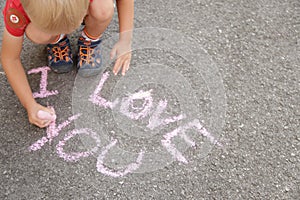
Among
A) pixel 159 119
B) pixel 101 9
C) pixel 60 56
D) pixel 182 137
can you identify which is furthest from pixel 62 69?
pixel 182 137

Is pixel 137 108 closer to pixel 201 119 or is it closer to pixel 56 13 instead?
pixel 201 119

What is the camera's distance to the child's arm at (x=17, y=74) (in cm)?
125

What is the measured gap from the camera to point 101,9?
4.45ft

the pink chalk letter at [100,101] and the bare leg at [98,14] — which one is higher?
the bare leg at [98,14]

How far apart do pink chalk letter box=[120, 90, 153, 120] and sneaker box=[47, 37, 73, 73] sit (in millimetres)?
268

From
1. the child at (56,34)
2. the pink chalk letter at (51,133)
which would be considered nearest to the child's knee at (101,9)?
the child at (56,34)

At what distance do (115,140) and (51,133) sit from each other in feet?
0.74

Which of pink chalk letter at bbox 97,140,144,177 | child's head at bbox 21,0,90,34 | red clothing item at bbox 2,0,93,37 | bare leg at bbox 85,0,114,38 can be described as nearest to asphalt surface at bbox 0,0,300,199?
pink chalk letter at bbox 97,140,144,177

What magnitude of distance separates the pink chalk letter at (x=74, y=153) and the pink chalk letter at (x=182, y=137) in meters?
0.24

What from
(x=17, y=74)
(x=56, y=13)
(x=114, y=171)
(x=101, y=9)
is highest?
(x=56, y=13)

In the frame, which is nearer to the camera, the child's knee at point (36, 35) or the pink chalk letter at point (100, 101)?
the child's knee at point (36, 35)

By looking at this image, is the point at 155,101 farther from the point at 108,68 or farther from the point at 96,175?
the point at 96,175

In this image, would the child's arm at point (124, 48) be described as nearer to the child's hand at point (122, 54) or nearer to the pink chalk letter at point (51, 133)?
the child's hand at point (122, 54)

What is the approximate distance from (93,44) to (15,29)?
1.20 ft
